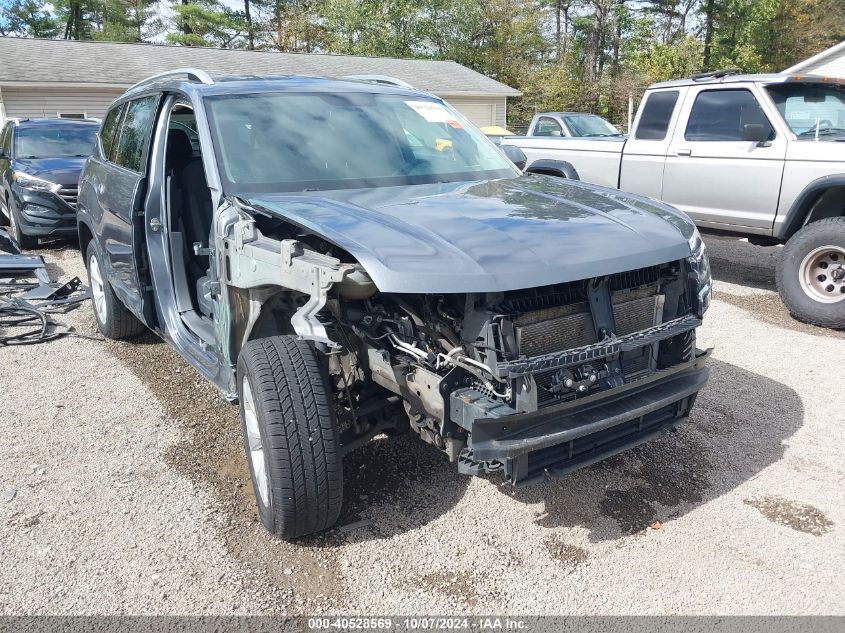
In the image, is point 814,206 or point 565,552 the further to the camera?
point 814,206

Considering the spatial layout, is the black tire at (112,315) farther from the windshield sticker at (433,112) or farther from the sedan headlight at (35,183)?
the sedan headlight at (35,183)

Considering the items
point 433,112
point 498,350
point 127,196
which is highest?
point 433,112

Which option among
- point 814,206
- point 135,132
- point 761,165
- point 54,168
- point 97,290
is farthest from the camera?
point 54,168

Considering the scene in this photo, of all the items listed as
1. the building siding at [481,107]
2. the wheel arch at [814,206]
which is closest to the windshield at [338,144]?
the wheel arch at [814,206]

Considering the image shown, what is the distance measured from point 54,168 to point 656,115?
7.86 metres

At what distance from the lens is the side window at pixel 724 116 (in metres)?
6.88

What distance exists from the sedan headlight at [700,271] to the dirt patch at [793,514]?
100 cm

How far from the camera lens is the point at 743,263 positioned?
8.84 m

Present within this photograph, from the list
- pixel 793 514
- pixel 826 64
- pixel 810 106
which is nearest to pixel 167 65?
pixel 826 64

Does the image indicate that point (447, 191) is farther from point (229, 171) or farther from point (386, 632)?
point (386, 632)

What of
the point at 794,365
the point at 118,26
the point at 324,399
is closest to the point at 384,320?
the point at 324,399

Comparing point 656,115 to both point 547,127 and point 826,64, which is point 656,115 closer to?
point 547,127

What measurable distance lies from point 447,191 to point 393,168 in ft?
1.44

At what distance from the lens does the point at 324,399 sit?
9.45 ft
